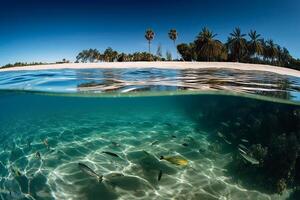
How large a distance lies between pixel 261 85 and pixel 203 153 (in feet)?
20.4

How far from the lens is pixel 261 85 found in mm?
14148

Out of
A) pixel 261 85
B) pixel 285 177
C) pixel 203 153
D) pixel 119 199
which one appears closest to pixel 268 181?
pixel 285 177

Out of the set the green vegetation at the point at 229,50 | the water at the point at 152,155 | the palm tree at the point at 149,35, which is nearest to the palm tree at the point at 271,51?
the green vegetation at the point at 229,50

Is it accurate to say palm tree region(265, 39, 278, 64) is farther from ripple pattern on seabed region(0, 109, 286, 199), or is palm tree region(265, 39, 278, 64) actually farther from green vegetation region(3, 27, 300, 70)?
ripple pattern on seabed region(0, 109, 286, 199)

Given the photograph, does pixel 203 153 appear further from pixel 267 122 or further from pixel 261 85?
pixel 261 85

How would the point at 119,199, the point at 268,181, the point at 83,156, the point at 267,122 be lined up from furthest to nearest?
1. the point at 267,122
2. the point at 83,156
3. the point at 268,181
4. the point at 119,199

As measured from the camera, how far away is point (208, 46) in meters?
62.6

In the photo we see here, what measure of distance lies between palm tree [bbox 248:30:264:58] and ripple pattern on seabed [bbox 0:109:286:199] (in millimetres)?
58591

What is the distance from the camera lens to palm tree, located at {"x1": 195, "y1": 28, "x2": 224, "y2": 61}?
2416 inches

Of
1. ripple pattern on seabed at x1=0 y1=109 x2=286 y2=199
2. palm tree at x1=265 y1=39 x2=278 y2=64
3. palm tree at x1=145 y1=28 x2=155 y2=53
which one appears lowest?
ripple pattern on seabed at x1=0 y1=109 x2=286 y2=199

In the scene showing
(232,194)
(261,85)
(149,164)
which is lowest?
(232,194)

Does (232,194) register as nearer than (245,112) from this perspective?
Yes

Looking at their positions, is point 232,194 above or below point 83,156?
below

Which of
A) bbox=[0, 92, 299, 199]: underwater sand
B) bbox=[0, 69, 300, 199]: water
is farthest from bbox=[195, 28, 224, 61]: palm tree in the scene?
bbox=[0, 92, 299, 199]: underwater sand
